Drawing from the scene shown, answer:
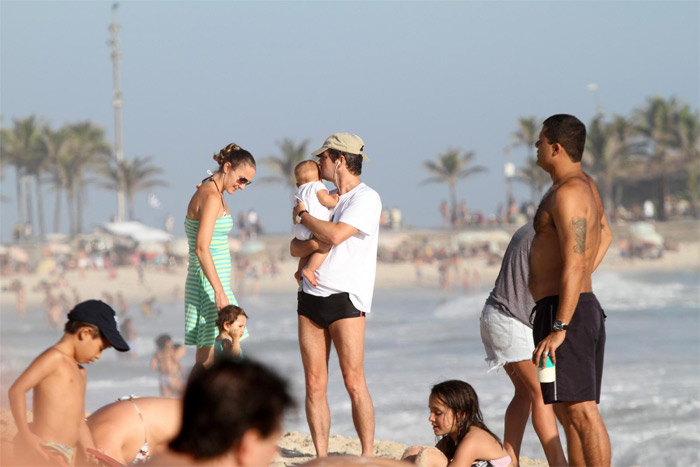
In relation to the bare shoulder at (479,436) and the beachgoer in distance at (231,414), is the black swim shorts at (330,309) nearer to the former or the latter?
the bare shoulder at (479,436)

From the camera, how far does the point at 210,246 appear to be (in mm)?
5078

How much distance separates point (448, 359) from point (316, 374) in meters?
21.4

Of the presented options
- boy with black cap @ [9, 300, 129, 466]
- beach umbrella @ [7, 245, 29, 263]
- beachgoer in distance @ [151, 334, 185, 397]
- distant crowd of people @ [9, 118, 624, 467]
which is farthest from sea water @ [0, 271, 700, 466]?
beach umbrella @ [7, 245, 29, 263]

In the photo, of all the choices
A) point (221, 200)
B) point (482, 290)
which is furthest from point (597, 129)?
point (221, 200)

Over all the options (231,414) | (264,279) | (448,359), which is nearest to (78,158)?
(264,279)

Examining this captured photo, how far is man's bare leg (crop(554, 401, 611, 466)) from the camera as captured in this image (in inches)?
147

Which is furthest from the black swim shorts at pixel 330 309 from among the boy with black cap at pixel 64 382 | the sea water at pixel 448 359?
the boy with black cap at pixel 64 382

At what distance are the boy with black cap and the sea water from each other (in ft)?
0.49

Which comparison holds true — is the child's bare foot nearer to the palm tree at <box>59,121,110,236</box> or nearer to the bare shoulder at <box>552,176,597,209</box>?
the bare shoulder at <box>552,176,597,209</box>

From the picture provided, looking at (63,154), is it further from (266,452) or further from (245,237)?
(266,452)

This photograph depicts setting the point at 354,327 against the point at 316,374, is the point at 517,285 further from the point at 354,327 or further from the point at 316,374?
the point at 316,374

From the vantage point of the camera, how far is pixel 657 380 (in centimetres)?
2014

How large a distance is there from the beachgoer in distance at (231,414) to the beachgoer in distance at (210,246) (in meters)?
3.08

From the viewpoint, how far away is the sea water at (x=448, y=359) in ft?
45.0
